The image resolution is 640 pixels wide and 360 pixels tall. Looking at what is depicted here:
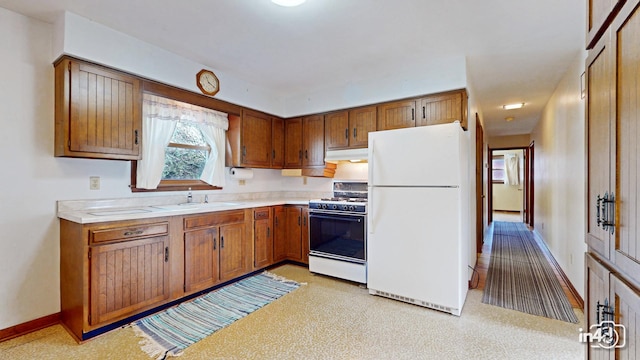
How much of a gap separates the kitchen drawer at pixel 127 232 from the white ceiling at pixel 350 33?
167cm

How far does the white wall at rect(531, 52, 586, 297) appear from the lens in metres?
2.81

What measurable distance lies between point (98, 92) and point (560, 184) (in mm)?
5180

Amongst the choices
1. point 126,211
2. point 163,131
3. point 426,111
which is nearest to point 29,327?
point 126,211

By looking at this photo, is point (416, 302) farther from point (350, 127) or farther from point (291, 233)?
point (350, 127)

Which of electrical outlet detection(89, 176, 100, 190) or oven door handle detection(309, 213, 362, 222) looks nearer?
electrical outlet detection(89, 176, 100, 190)

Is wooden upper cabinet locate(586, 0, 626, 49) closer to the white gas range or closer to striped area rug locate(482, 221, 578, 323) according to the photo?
the white gas range

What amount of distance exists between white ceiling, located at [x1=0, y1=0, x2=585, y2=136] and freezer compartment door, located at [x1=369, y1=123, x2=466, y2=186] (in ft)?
2.69

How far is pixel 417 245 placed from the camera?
2.69 metres

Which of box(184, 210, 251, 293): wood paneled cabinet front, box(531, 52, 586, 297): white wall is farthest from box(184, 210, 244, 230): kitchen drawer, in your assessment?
box(531, 52, 586, 297): white wall

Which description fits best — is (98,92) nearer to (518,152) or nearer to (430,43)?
(430,43)

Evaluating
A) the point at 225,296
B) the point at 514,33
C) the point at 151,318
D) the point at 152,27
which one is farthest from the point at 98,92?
the point at 514,33

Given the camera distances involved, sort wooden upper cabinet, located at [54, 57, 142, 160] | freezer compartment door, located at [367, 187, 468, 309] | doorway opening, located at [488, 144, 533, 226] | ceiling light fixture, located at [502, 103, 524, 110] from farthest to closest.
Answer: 1. doorway opening, located at [488, 144, 533, 226]
2. ceiling light fixture, located at [502, 103, 524, 110]
3. freezer compartment door, located at [367, 187, 468, 309]
4. wooden upper cabinet, located at [54, 57, 142, 160]

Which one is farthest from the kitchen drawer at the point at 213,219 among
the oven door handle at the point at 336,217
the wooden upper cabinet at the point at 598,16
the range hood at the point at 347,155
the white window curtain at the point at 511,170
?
the white window curtain at the point at 511,170

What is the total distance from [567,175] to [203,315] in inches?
164
